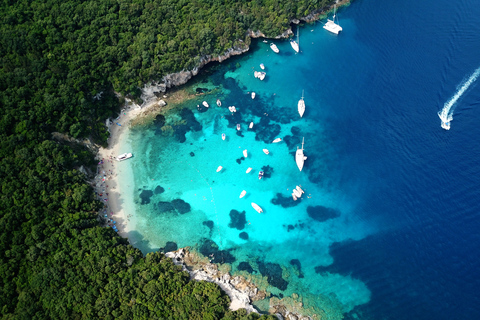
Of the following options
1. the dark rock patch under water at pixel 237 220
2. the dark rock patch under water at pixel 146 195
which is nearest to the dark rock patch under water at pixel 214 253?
the dark rock patch under water at pixel 237 220

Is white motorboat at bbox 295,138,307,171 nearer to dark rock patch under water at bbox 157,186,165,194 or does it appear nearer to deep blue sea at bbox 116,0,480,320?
deep blue sea at bbox 116,0,480,320

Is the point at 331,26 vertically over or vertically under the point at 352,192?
over

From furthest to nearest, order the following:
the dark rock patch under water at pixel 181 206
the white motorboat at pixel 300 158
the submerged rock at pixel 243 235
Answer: the white motorboat at pixel 300 158 < the dark rock patch under water at pixel 181 206 < the submerged rock at pixel 243 235

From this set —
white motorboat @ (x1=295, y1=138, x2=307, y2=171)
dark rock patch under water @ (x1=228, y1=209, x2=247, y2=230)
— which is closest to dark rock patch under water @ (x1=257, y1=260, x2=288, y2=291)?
dark rock patch under water @ (x1=228, y1=209, x2=247, y2=230)

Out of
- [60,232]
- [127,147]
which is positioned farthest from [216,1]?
[60,232]

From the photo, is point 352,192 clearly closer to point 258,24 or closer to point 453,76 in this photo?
point 453,76

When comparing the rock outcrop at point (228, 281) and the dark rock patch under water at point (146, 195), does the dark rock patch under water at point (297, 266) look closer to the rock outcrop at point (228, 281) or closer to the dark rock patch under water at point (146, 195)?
the rock outcrop at point (228, 281)

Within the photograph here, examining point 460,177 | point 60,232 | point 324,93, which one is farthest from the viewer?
point 324,93
